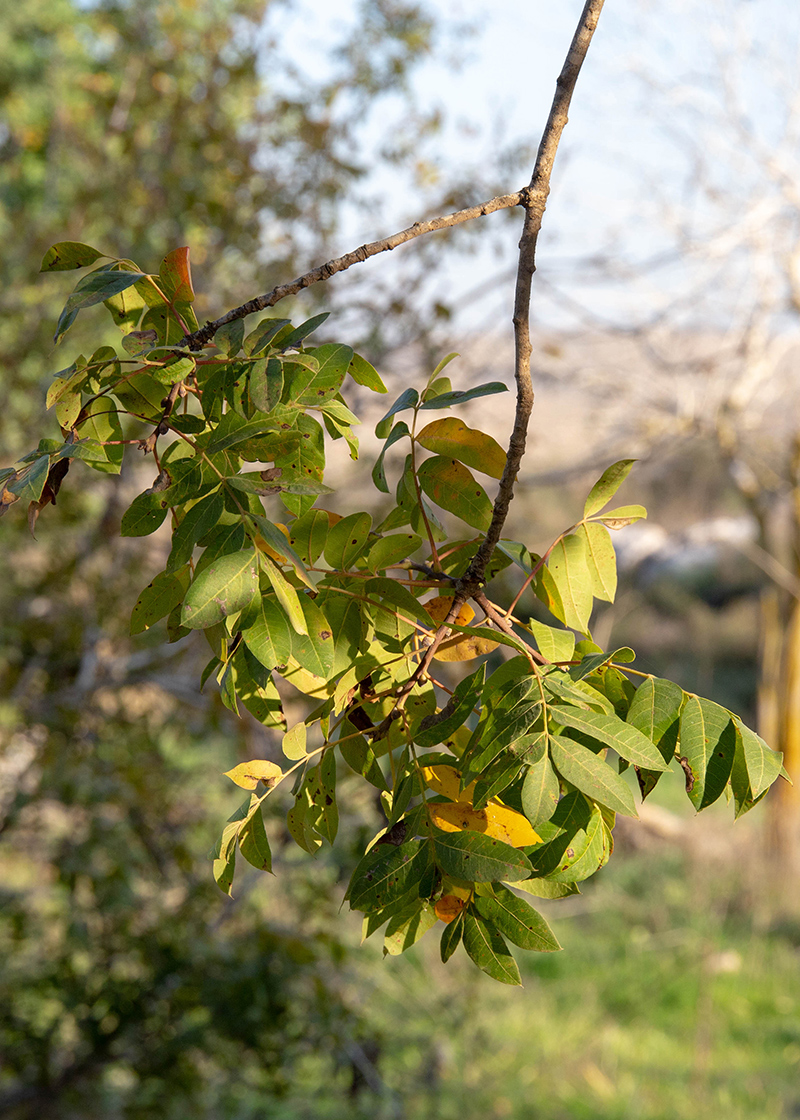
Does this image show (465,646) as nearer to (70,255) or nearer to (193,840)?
(70,255)

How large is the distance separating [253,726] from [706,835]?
3469mm

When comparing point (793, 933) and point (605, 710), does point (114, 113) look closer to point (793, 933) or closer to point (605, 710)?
point (605, 710)

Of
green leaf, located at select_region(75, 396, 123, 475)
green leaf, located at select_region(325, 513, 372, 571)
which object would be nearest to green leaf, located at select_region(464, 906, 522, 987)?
green leaf, located at select_region(325, 513, 372, 571)

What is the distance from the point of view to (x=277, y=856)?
185 centimetres

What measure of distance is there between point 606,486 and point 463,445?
89 millimetres

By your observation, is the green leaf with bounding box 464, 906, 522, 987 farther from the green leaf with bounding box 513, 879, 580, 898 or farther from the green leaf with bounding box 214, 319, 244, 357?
the green leaf with bounding box 214, 319, 244, 357

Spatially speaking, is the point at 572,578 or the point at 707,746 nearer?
the point at 707,746

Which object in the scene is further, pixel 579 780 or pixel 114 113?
pixel 114 113

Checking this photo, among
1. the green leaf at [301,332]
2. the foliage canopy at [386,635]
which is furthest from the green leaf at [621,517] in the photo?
the green leaf at [301,332]

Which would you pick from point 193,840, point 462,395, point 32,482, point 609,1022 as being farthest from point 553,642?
point 609,1022

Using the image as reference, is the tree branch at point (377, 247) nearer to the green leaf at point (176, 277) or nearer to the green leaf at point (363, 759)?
the green leaf at point (176, 277)

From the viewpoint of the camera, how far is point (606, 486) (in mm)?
Result: 533

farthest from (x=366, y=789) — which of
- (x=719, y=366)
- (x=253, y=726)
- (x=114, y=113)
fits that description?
(x=719, y=366)

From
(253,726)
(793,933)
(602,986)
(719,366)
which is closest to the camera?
(253,726)
